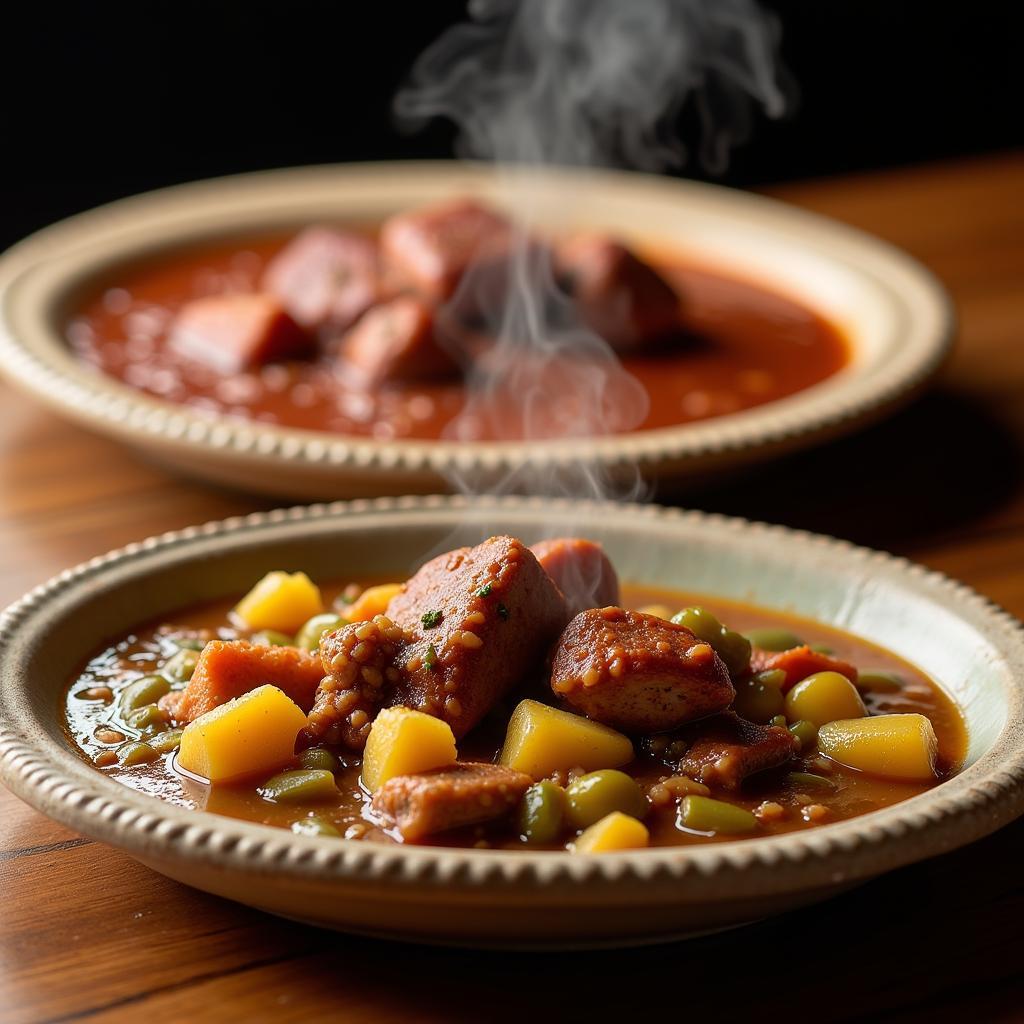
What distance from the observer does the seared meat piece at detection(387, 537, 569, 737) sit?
1800 mm

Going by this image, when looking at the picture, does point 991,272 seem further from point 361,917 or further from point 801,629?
point 361,917

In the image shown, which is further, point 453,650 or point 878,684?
point 878,684

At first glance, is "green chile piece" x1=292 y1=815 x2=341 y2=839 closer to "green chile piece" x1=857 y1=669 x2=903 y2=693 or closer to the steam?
"green chile piece" x1=857 y1=669 x2=903 y2=693

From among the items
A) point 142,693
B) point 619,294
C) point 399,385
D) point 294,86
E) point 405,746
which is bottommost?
point 294,86

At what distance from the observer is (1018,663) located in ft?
6.50

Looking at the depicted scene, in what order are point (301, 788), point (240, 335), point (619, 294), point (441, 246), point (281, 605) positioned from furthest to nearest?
point (441, 246)
point (619, 294)
point (240, 335)
point (281, 605)
point (301, 788)

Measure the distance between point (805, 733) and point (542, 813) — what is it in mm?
379

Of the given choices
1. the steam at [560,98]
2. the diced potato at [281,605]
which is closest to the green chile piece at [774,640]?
the diced potato at [281,605]

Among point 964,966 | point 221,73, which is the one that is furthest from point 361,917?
point 221,73

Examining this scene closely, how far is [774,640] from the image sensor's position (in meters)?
2.11

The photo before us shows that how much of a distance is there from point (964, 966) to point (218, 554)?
114 cm

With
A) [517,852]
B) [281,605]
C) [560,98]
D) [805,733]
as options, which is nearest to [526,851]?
[517,852]

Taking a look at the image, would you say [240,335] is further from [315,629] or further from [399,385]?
[315,629]

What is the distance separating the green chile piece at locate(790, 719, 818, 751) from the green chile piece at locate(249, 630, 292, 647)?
648 mm
